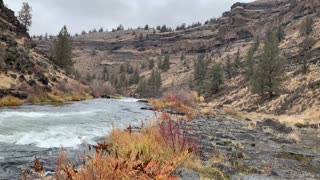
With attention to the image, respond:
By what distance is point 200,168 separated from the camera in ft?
29.1

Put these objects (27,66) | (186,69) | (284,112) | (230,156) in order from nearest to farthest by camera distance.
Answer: (230,156), (27,66), (284,112), (186,69)

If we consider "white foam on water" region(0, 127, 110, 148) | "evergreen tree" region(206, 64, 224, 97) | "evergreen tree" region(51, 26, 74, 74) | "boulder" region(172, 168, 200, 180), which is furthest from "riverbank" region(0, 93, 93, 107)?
"evergreen tree" region(206, 64, 224, 97)

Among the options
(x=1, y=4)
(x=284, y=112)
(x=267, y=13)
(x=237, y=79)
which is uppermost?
(x=267, y=13)

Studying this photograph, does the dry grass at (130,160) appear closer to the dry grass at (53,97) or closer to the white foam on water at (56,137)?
the white foam on water at (56,137)

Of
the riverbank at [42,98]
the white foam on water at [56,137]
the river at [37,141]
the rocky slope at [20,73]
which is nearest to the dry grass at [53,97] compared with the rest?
the riverbank at [42,98]

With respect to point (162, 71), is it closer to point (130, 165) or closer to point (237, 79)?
point (237, 79)

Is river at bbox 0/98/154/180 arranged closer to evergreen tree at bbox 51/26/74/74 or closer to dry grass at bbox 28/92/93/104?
dry grass at bbox 28/92/93/104

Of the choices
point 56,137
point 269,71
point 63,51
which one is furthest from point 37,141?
point 63,51

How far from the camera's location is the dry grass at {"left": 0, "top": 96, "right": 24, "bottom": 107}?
29341 millimetres

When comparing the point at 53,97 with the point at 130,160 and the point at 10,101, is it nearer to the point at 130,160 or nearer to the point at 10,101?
the point at 10,101

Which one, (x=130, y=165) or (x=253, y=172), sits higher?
(x=130, y=165)

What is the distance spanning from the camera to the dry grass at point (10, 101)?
29.3 metres

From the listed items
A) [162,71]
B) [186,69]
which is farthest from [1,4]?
[162,71]

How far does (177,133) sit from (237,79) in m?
78.1
